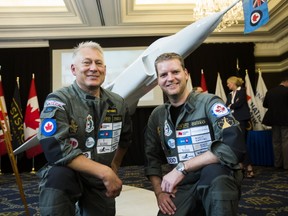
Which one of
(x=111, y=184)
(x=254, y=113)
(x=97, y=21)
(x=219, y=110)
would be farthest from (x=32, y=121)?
(x=219, y=110)

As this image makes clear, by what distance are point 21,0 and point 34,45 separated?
910 millimetres

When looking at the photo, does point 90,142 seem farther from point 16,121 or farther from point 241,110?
point 16,121

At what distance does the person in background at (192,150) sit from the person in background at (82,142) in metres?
0.21

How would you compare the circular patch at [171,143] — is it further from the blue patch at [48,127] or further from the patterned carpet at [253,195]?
the patterned carpet at [253,195]

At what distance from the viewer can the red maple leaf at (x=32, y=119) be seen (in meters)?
4.72

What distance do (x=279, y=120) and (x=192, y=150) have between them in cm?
317

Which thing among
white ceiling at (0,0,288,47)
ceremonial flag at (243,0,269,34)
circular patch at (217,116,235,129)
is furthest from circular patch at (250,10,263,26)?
white ceiling at (0,0,288,47)

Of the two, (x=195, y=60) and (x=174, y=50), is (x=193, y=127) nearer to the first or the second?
(x=174, y=50)

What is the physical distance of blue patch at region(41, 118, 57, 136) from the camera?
44.0 inches

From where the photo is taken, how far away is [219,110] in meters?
1.21

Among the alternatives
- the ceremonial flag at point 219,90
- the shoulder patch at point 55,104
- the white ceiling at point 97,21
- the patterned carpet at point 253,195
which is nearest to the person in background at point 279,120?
the patterned carpet at point 253,195

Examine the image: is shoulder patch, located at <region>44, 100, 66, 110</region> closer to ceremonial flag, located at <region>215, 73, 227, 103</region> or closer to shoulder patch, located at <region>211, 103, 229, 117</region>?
shoulder patch, located at <region>211, 103, 229, 117</region>

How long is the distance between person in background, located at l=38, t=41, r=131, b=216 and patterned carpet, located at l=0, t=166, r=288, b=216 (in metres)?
1.19

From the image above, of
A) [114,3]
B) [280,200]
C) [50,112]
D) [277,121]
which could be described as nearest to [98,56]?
[50,112]
